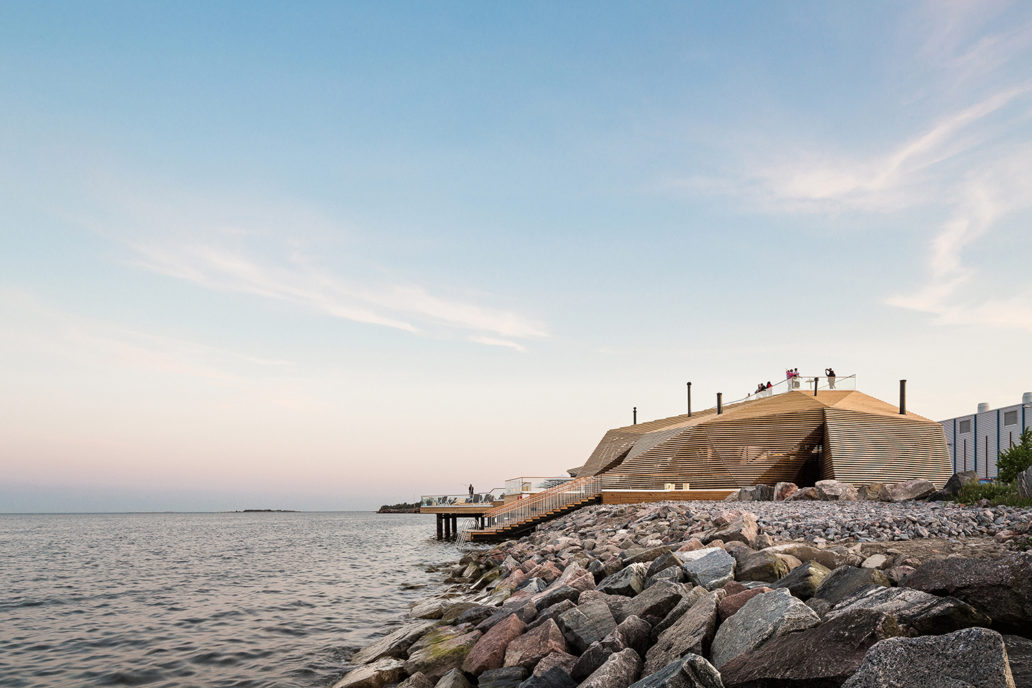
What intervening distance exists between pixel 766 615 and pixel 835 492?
54.1 ft

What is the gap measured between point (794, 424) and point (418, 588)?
1970 cm

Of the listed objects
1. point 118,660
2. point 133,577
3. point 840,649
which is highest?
point 840,649

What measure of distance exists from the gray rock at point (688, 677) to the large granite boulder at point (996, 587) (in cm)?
225

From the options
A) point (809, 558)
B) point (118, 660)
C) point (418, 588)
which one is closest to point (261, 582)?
point (418, 588)

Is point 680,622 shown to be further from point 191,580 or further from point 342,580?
point 191,580

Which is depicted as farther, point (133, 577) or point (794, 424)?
point (794, 424)

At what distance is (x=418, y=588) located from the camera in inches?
778

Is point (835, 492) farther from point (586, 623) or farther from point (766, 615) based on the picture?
point (766, 615)

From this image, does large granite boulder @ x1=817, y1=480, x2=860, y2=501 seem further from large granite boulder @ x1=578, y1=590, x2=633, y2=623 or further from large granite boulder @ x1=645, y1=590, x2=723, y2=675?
large granite boulder @ x1=645, y1=590, x2=723, y2=675

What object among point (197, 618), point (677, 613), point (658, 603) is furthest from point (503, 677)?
point (197, 618)

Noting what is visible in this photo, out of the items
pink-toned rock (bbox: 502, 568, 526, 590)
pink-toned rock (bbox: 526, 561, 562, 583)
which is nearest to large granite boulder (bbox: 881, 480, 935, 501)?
pink-toned rock (bbox: 526, 561, 562, 583)

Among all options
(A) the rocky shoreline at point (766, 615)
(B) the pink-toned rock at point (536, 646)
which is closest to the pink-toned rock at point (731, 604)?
(A) the rocky shoreline at point (766, 615)

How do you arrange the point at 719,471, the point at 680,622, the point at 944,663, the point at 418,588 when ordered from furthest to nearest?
the point at 719,471 → the point at 418,588 → the point at 680,622 → the point at 944,663

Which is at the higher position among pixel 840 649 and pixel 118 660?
pixel 840 649
